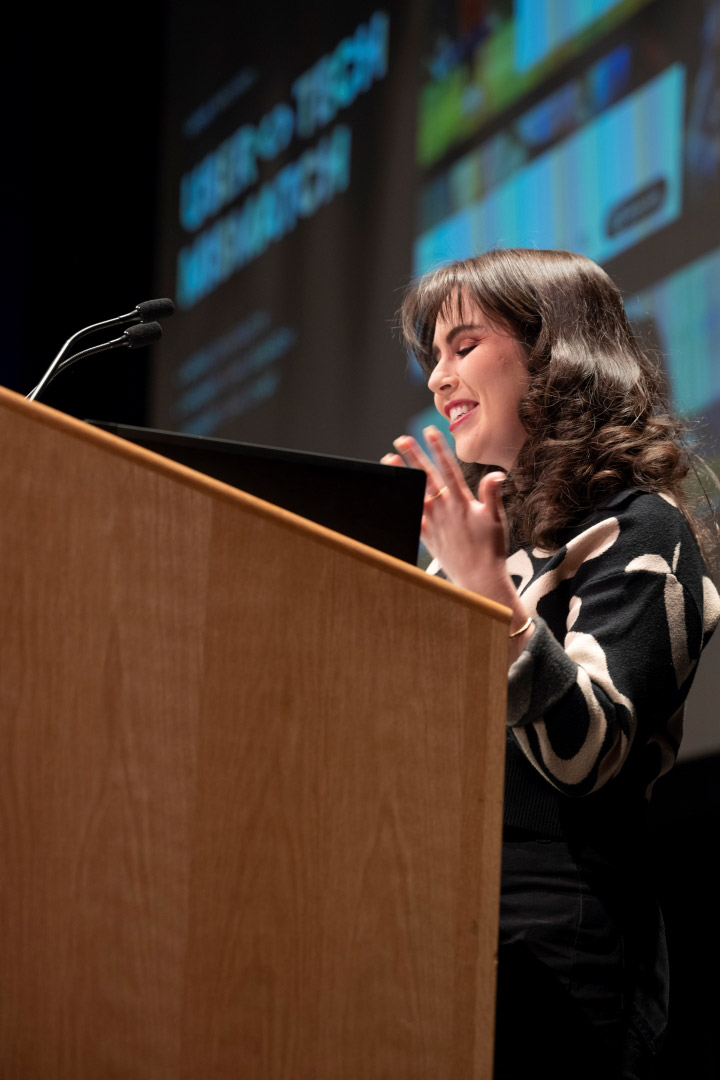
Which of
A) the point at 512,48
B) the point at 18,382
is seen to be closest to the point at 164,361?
the point at 18,382

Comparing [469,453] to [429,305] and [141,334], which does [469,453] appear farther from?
[141,334]

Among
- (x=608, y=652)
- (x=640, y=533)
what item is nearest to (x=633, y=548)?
(x=640, y=533)

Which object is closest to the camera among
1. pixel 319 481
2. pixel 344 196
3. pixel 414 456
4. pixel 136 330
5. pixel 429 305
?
pixel 319 481

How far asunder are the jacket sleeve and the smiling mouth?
13.4 inches

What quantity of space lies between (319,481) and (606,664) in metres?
0.38

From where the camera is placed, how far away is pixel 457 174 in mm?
3080

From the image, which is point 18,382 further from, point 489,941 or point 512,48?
point 489,941

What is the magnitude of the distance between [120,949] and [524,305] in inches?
43.8

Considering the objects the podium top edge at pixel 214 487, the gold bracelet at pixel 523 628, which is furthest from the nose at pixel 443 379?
the podium top edge at pixel 214 487

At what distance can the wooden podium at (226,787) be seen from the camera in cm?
82

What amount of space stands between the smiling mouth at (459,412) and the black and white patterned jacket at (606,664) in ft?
0.91

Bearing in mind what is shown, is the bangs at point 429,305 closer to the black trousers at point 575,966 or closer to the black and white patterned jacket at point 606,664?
the black and white patterned jacket at point 606,664

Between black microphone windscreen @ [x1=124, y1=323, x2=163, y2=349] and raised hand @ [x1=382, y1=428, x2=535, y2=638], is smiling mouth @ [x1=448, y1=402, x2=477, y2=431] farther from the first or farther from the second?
raised hand @ [x1=382, y1=428, x2=535, y2=638]

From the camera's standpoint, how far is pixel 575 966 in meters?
1.22
